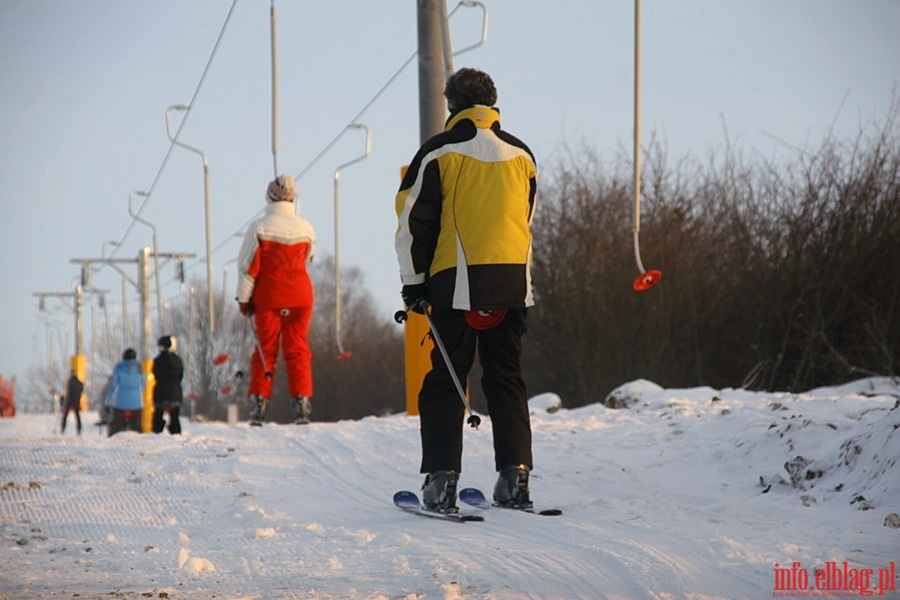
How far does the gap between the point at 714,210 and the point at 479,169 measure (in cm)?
1224

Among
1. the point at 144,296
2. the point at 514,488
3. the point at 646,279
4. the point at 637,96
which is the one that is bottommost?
the point at 514,488

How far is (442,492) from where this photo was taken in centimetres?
447

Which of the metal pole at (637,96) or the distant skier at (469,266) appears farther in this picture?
the metal pole at (637,96)

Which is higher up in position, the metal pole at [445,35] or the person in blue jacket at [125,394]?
the metal pole at [445,35]

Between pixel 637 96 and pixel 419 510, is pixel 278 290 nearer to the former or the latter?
pixel 637 96

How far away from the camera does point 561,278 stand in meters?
17.0

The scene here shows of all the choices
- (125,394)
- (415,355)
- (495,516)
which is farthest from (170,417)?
(495,516)

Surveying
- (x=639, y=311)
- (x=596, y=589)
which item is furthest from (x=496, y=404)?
(x=639, y=311)

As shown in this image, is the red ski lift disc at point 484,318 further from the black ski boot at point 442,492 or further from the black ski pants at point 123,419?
the black ski pants at point 123,419

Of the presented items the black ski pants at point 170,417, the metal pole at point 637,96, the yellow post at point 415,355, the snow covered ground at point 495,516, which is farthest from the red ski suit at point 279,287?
the black ski pants at point 170,417

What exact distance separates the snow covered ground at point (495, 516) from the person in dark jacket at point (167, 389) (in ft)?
18.1

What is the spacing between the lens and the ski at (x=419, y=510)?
429 centimetres

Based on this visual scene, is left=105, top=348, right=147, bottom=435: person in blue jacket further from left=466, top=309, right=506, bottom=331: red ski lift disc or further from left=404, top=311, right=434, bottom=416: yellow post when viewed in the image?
left=466, top=309, right=506, bottom=331: red ski lift disc

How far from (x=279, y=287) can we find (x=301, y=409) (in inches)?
43.2
